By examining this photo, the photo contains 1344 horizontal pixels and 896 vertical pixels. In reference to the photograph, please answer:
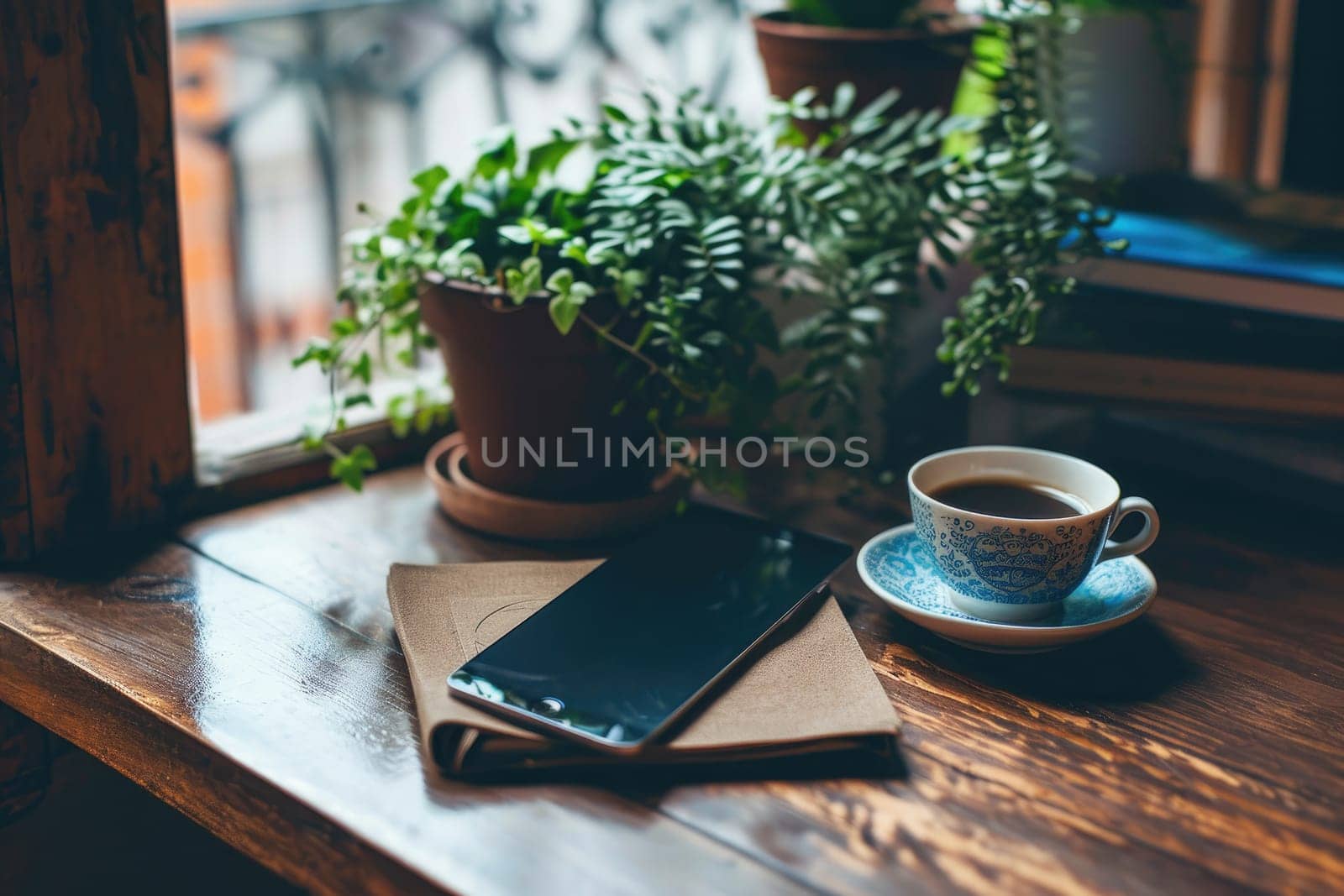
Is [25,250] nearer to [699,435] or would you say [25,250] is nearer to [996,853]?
[699,435]

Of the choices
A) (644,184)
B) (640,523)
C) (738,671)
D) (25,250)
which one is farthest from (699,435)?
(25,250)

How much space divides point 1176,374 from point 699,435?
0.43 metres

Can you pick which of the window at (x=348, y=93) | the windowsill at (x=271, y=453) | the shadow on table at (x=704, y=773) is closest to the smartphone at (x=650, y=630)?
the shadow on table at (x=704, y=773)

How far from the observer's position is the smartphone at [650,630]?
65 centimetres

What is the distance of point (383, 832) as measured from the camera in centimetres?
59

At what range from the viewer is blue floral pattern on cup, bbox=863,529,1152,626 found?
78 cm

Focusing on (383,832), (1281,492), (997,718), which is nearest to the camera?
(383,832)

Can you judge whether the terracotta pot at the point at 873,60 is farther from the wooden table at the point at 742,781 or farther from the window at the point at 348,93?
the wooden table at the point at 742,781

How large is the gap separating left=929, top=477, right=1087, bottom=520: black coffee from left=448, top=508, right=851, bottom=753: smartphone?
10cm

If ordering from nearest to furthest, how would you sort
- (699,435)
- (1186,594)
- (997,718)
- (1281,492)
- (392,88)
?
(997,718), (1186,594), (1281,492), (699,435), (392,88)

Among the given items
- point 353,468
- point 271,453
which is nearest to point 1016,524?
point 353,468

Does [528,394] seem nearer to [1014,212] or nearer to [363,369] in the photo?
[363,369]

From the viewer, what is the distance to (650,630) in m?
0.74

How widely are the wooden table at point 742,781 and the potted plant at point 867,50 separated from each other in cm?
46
